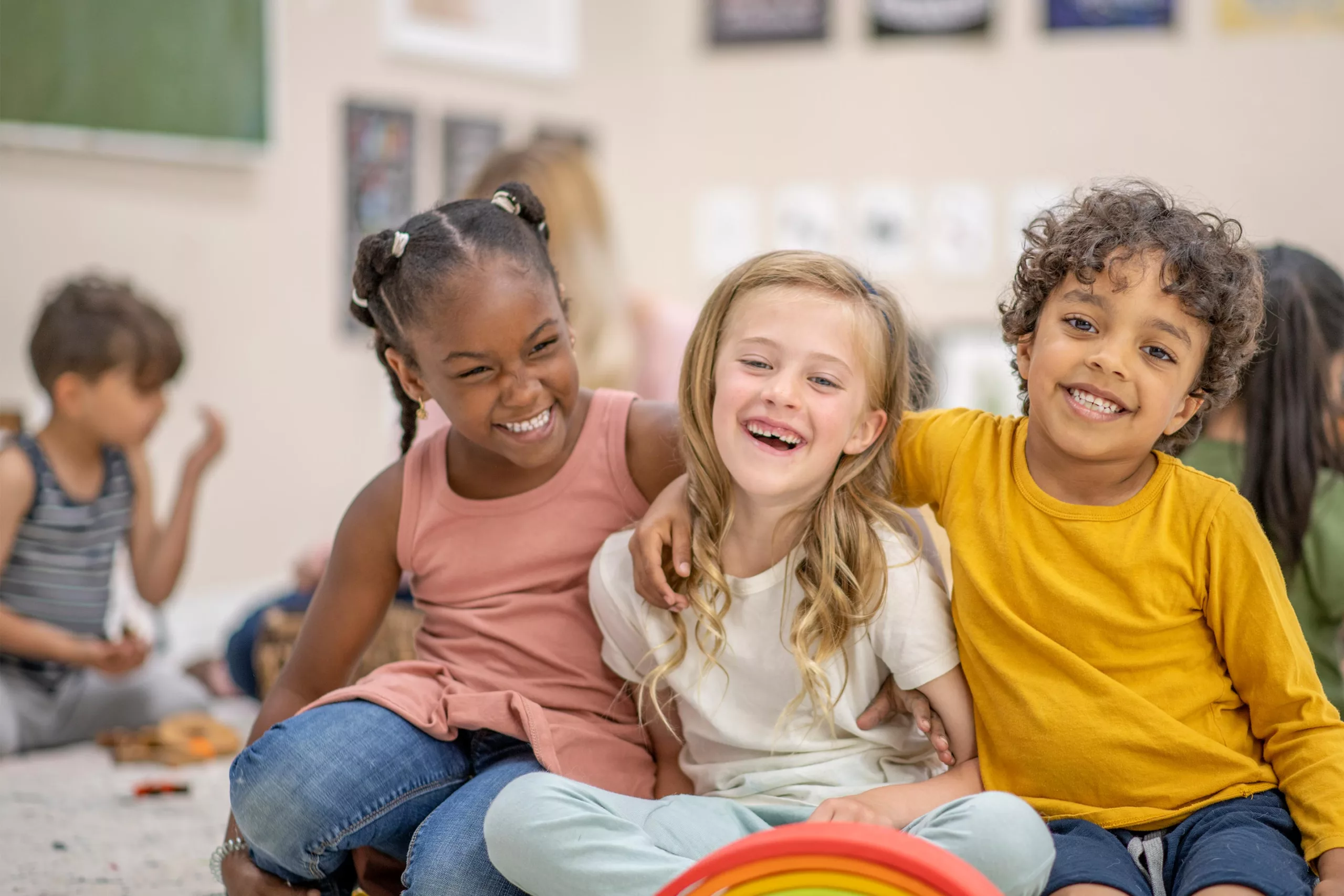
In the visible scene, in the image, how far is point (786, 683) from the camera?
1.39 meters

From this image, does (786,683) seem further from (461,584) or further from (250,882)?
(250,882)

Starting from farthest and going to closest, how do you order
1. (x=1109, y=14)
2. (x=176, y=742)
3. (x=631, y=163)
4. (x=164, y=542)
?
1. (x=631, y=163)
2. (x=1109, y=14)
3. (x=164, y=542)
4. (x=176, y=742)

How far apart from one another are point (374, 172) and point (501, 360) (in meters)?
2.37

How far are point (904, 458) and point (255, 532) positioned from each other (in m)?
2.42

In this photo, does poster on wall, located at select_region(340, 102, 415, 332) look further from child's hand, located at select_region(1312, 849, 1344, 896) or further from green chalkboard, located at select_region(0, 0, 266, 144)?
child's hand, located at select_region(1312, 849, 1344, 896)

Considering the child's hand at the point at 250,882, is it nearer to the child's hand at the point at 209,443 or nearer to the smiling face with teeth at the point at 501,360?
the smiling face with teeth at the point at 501,360

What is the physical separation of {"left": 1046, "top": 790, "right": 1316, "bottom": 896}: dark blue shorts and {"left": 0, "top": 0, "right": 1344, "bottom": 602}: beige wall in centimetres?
236

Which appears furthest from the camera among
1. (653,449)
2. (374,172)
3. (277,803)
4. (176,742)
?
(374,172)

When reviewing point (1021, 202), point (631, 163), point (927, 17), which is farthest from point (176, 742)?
point (927, 17)

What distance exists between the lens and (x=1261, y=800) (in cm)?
123

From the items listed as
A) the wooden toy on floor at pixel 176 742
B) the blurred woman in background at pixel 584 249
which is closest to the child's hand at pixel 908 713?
the blurred woman in background at pixel 584 249

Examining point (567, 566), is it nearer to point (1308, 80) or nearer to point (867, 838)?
point (867, 838)

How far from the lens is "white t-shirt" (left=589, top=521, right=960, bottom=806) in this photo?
135 cm

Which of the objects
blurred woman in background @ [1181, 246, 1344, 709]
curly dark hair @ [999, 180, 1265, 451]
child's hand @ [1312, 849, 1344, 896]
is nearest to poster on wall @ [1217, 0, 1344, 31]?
blurred woman in background @ [1181, 246, 1344, 709]
